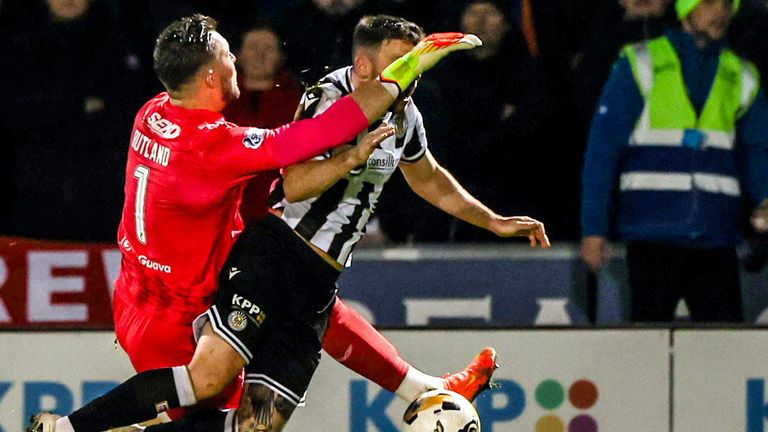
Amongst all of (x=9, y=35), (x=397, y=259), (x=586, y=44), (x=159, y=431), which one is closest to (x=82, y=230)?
(x=9, y=35)

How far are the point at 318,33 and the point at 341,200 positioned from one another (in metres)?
1.48

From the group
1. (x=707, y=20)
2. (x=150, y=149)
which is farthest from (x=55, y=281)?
(x=707, y=20)

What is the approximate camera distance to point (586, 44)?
6617 millimetres

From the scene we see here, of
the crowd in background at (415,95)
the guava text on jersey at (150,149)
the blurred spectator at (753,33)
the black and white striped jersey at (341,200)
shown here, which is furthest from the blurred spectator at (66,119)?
the blurred spectator at (753,33)

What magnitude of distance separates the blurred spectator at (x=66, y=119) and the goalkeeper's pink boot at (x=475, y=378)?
67.8 inches

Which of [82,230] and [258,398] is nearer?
[258,398]

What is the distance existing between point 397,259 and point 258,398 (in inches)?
61.2

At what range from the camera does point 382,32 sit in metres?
5.11

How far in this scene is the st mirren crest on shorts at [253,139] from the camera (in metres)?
4.93

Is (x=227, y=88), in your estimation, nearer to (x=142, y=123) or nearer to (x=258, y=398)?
(x=142, y=123)

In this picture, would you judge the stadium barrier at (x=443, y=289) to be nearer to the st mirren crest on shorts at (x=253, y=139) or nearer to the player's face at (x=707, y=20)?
the player's face at (x=707, y=20)

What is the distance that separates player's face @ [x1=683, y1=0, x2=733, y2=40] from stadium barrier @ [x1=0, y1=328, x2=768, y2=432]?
115 centimetres

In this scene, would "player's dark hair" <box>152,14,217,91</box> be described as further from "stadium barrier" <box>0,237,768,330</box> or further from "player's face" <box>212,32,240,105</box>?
"stadium barrier" <box>0,237,768,330</box>

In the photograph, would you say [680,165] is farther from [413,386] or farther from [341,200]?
[341,200]
